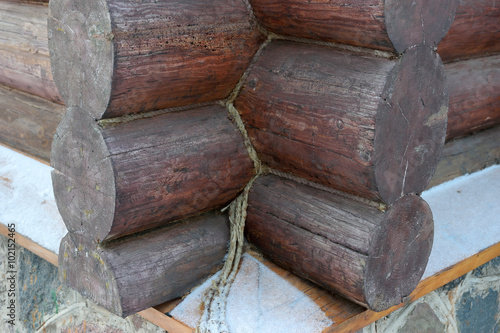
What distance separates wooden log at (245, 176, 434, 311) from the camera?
58.0 inches

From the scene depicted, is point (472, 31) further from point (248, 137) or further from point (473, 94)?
point (248, 137)

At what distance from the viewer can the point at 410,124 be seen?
143 cm

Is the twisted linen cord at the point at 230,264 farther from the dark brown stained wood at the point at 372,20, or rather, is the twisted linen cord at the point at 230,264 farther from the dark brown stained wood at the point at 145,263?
the dark brown stained wood at the point at 372,20

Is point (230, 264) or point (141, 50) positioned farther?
point (230, 264)

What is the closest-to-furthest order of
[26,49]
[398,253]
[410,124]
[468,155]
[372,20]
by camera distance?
[372,20]
[410,124]
[398,253]
[26,49]
[468,155]

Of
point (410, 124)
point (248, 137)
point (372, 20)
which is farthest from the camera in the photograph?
point (248, 137)

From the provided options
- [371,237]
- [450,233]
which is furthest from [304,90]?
[450,233]

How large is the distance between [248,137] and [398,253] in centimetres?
53

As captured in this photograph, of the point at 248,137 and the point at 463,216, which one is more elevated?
the point at 463,216

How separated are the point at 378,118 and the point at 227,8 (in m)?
0.51

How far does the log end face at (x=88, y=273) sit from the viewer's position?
4.95 ft

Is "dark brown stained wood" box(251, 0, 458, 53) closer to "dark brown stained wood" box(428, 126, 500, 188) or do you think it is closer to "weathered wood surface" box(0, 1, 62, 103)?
"dark brown stained wood" box(428, 126, 500, 188)

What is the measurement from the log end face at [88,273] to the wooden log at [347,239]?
0.47 meters

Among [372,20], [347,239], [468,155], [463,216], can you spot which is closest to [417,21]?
[372,20]
